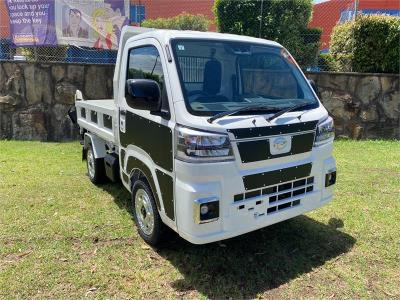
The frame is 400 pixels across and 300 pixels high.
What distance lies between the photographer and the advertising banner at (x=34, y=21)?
9.91 meters

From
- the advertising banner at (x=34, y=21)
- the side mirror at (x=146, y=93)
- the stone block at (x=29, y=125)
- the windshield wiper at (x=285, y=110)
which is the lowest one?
the stone block at (x=29, y=125)

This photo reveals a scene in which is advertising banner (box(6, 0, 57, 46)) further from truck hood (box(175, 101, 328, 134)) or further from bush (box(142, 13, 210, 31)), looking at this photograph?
truck hood (box(175, 101, 328, 134))

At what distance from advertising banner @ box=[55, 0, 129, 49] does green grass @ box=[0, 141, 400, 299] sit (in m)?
5.62

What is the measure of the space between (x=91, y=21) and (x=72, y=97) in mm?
2321

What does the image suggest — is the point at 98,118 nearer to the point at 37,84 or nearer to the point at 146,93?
the point at 146,93

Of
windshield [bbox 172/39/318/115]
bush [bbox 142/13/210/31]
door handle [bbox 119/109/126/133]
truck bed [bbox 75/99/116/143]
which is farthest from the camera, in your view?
bush [bbox 142/13/210/31]

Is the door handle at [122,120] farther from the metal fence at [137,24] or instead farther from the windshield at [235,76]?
the metal fence at [137,24]

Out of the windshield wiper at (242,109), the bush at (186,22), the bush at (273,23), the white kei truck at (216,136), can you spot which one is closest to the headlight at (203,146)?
the white kei truck at (216,136)

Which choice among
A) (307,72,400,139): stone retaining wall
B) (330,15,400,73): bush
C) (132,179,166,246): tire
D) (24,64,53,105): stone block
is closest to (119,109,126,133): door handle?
(132,179,166,246): tire

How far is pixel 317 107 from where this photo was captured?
3.94 metres

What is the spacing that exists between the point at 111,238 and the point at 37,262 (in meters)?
0.77

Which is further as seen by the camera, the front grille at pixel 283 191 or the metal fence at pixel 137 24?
the metal fence at pixel 137 24

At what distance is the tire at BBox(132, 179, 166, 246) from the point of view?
12.3 feet

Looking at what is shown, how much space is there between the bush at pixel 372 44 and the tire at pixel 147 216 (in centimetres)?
749
